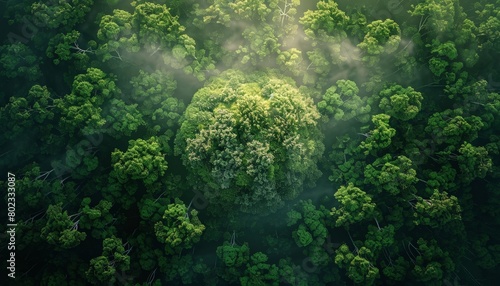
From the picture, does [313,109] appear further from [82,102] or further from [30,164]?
[30,164]

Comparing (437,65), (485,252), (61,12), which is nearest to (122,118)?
(61,12)

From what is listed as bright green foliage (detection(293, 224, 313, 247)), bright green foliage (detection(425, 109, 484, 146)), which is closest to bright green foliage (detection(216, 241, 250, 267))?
bright green foliage (detection(293, 224, 313, 247))

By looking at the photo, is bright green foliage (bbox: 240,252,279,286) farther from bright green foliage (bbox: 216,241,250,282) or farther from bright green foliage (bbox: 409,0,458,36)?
bright green foliage (bbox: 409,0,458,36)

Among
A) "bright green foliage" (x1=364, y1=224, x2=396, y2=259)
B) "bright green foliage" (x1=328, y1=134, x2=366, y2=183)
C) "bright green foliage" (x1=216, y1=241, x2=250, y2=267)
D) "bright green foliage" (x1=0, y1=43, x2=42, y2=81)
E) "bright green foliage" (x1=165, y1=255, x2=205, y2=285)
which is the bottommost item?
"bright green foliage" (x1=165, y1=255, x2=205, y2=285)

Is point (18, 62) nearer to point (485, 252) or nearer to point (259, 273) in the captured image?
point (259, 273)

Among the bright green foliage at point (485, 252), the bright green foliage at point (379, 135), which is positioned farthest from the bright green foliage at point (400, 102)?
the bright green foliage at point (485, 252)

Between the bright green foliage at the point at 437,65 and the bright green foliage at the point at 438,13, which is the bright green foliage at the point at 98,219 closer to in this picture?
the bright green foliage at the point at 437,65

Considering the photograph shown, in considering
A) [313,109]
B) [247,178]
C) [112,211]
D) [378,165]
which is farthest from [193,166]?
[378,165]
